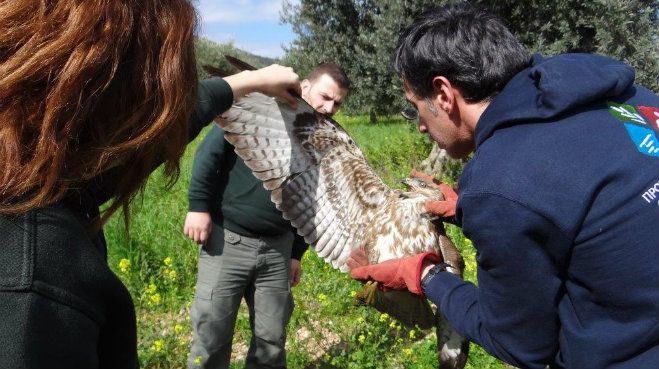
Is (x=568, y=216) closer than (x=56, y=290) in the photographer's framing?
No

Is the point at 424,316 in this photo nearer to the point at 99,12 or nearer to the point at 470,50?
the point at 470,50

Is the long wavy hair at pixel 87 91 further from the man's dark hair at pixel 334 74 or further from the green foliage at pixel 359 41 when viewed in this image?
the green foliage at pixel 359 41

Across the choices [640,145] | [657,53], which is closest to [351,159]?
[640,145]

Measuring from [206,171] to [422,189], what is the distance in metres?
1.33

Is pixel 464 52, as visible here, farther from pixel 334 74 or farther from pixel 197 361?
pixel 197 361

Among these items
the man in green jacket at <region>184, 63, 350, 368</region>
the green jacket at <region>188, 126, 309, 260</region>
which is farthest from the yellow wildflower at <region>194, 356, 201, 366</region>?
the green jacket at <region>188, 126, 309, 260</region>

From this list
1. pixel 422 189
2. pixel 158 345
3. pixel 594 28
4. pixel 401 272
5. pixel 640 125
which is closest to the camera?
pixel 640 125

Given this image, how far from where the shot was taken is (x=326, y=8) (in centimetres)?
1381

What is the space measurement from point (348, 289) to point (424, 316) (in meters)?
1.88

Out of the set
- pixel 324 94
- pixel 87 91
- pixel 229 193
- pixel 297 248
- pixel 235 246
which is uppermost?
pixel 87 91

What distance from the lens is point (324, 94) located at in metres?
3.70

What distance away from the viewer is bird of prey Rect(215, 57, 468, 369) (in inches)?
134

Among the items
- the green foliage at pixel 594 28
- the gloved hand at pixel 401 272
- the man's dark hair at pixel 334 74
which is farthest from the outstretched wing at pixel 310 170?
the green foliage at pixel 594 28

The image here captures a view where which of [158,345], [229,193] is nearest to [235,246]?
[229,193]
